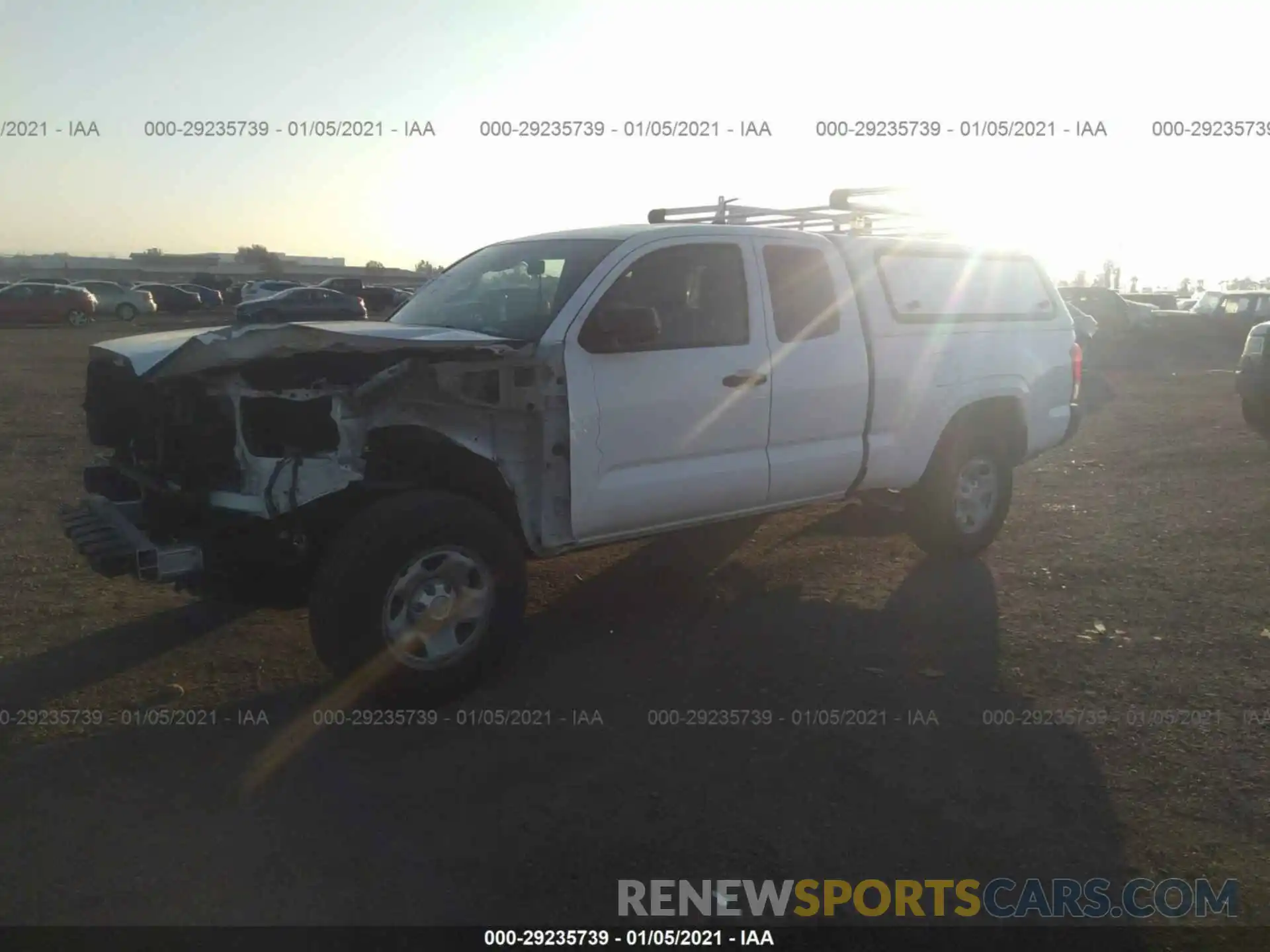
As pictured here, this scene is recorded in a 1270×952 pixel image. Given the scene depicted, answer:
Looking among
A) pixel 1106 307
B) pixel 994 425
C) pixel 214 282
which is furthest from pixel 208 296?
pixel 994 425

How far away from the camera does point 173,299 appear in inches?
1822

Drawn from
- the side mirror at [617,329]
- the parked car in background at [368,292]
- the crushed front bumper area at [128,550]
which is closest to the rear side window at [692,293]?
the side mirror at [617,329]

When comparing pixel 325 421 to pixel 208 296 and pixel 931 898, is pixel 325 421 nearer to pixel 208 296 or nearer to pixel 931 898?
pixel 931 898

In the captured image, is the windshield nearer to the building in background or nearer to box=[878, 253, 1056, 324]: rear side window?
box=[878, 253, 1056, 324]: rear side window

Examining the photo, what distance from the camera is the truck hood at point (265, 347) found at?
402cm

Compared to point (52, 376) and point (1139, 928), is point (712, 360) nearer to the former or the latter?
point (1139, 928)

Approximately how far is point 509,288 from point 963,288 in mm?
3090

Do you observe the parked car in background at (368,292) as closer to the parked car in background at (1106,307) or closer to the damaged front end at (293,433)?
the parked car in background at (1106,307)

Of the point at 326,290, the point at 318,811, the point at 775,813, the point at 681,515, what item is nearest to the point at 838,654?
the point at 681,515

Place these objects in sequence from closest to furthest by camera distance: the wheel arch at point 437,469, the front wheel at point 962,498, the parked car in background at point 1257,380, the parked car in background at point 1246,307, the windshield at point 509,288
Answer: the wheel arch at point 437,469 → the windshield at point 509,288 → the front wheel at point 962,498 → the parked car in background at point 1257,380 → the parked car in background at point 1246,307

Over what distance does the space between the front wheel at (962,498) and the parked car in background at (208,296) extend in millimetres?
47531

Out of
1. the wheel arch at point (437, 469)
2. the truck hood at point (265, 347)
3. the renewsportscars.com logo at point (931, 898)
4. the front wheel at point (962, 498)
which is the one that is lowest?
the renewsportscars.com logo at point (931, 898)

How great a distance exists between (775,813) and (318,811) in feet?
5.37

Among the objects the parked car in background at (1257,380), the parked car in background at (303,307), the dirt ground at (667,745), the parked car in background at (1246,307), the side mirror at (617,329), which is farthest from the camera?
the parked car in background at (303,307)
